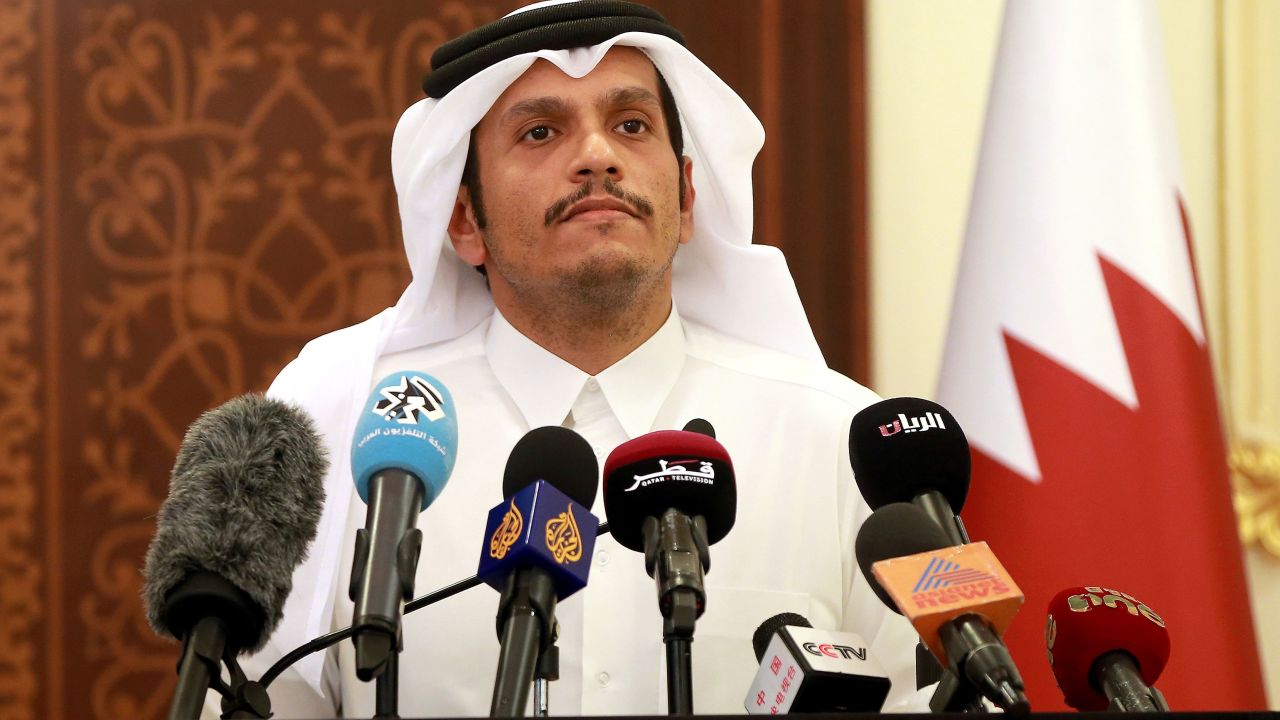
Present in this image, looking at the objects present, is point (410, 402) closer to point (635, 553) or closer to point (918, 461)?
point (918, 461)

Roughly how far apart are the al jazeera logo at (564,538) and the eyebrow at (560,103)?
1.14 m

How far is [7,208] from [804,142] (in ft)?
5.68

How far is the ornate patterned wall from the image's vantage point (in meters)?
2.87

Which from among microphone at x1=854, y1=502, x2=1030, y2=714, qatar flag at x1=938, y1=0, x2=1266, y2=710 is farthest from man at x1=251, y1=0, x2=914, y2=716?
microphone at x1=854, y1=502, x2=1030, y2=714

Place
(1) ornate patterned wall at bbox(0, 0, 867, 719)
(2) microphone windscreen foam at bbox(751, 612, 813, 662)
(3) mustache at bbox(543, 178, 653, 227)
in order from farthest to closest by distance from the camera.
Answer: (1) ornate patterned wall at bbox(0, 0, 867, 719) → (3) mustache at bbox(543, 178, 653, 227) → (2) microphone windscreen foam at bbox(751, 612, 813, 662)

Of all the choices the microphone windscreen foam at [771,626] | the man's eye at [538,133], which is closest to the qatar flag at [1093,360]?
the man's eye at [538,133]

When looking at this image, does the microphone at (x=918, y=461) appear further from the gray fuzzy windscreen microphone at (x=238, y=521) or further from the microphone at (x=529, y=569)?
the gray fuzzy windscreen microphone at (x=238, y=521)

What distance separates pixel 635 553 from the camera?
1.99 metres

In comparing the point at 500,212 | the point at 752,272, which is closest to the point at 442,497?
the point at 500,212

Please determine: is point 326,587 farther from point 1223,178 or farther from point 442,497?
point 1223,178

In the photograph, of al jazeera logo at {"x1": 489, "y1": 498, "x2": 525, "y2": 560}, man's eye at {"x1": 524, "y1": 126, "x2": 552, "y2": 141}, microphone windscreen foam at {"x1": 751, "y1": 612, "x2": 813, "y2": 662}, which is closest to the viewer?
al jazeera logo at {"x1": 489, "y1": 498, "x2": 525, "y2": 560}

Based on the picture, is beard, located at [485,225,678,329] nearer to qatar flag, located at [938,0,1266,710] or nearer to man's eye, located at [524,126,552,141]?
man's eye, located at [524,126,552,141]

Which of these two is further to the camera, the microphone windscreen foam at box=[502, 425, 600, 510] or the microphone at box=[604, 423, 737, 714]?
the microphone windscreen foam at box=[502, 425, 600, 510]

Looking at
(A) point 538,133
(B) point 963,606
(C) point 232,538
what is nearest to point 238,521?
(C) point 232,538
